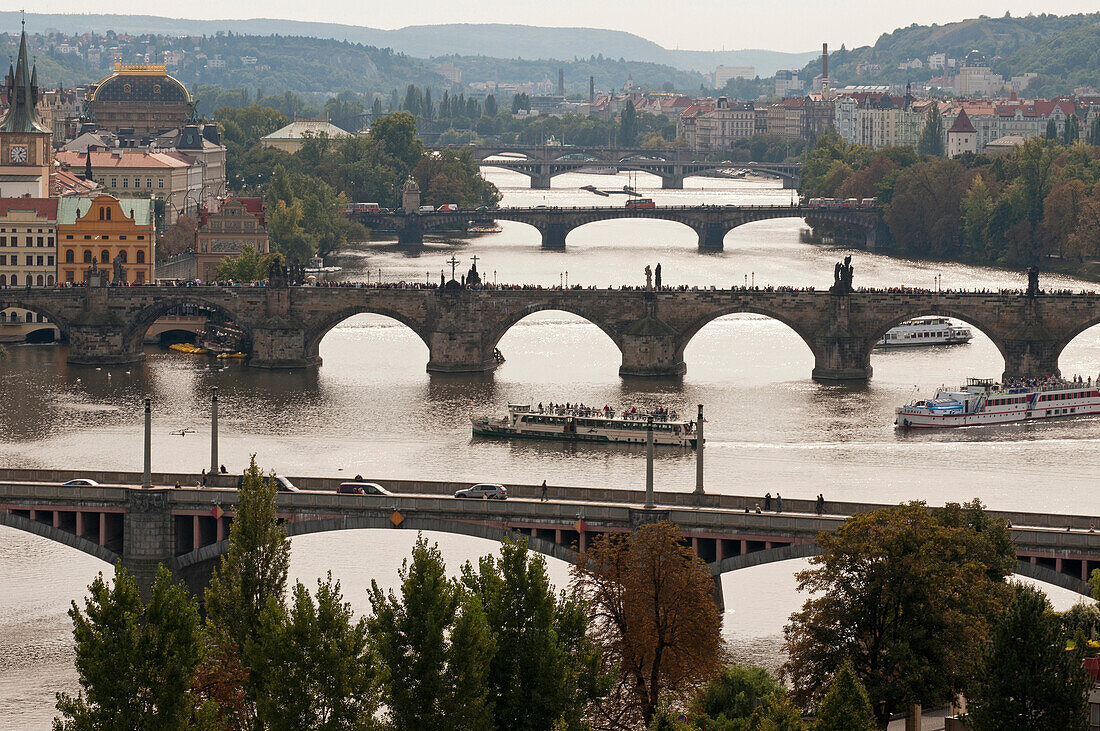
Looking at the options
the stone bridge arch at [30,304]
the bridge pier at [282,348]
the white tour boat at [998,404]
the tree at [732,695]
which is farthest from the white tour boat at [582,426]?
the tree at [732,695]

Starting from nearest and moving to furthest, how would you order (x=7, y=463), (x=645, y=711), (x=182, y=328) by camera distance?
1. (x=645, y=711)
2. (x=7, y=463)
3. (x=182, y=328)

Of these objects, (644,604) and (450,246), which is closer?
(644,604)

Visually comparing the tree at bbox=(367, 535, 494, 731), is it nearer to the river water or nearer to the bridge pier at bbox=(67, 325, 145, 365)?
the river water

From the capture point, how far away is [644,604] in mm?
44000

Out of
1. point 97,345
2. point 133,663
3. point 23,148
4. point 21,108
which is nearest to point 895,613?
point 133,663

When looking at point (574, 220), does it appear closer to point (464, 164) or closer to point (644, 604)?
point (464, 164)

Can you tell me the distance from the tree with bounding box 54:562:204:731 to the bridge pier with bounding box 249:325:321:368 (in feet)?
178

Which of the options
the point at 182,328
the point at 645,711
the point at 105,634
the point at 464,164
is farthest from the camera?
the point at 464,164

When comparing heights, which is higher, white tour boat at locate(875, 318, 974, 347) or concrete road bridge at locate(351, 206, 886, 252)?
concrete road bridge at locate(351, 206, 886, 252)

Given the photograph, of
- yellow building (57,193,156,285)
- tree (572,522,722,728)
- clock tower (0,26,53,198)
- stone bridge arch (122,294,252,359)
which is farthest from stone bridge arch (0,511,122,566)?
clock tower (0,26,53,198)

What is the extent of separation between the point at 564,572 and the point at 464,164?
120749 millimetres

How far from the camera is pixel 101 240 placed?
104 meters

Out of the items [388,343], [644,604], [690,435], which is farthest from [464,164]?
[644,604]

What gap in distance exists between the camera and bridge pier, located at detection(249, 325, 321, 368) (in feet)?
303
